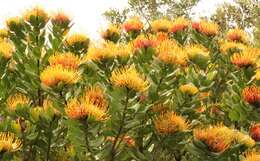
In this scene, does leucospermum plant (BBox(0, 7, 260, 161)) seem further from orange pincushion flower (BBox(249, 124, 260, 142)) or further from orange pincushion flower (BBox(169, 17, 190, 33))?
orange pincushion flower (BBox(169, 17, 190, 33))

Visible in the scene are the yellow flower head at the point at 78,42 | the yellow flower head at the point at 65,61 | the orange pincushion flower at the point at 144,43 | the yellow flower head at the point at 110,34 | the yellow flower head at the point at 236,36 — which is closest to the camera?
the yellow flower head at the point at 65,61

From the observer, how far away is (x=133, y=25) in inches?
240

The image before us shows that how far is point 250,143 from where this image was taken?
410 cm

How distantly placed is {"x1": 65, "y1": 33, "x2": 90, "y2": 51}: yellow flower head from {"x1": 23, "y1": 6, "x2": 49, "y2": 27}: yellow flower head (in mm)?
282

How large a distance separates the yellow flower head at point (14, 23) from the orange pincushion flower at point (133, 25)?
1191 millimetres

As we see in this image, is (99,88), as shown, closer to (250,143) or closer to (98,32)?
(250,143)

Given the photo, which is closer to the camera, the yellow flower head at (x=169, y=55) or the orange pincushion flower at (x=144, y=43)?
the yellow flower head at (x=169, y=55)

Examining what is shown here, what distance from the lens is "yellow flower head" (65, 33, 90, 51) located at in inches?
203

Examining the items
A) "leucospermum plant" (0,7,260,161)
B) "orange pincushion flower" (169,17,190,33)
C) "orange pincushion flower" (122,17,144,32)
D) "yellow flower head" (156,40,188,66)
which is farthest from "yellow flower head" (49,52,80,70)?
"orange pincushion flower" (169,17,190,33)

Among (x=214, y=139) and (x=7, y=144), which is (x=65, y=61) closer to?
(x=7, y=144)

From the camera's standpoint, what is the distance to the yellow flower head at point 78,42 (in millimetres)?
5148

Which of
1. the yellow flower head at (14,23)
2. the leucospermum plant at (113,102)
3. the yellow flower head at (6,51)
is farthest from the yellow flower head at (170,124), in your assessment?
the yellow flower head at (14,23)

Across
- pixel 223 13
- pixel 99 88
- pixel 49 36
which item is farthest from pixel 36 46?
pixel 223 13

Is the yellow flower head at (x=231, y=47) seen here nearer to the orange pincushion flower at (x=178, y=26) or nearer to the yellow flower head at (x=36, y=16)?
the orange pincushion flower at (x=178, y=26)
